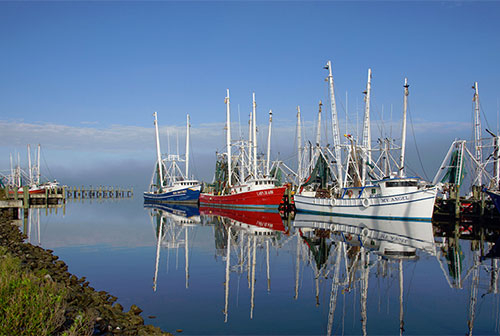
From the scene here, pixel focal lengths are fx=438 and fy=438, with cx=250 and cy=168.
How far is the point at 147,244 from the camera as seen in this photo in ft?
98.3

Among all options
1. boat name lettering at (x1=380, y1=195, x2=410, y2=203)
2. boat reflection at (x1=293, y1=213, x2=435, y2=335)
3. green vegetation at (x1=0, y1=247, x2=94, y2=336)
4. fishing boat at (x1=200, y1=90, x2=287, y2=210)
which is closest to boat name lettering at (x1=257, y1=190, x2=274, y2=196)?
fishing boat at (x1=200, y1=90, x2=287, y2=210)

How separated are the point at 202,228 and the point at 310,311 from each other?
2693 cm

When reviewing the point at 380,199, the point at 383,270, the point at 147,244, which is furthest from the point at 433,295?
the point at 380,199

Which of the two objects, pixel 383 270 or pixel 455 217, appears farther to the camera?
pixel 455 217

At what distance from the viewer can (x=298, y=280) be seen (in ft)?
59.8

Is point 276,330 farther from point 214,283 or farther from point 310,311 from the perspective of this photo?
point 214,283

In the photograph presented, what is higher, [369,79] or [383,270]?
[369,79]

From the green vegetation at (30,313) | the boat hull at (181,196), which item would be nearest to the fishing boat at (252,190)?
the boat hull at (181,196)

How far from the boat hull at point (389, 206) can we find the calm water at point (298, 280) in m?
6.65

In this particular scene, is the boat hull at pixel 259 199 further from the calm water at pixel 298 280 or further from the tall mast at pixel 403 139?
the calm water at pixel 298 280

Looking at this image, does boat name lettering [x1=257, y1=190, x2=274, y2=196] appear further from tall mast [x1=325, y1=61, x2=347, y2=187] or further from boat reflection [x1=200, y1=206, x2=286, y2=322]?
boat reflection [x1=200, y1=206, x2=286, y2=322]

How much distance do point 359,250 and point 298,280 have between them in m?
7.81

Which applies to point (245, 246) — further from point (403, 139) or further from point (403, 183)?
point (403, 139)

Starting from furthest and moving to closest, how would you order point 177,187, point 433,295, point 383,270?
point 177,187
point 383,270
point 433,295
